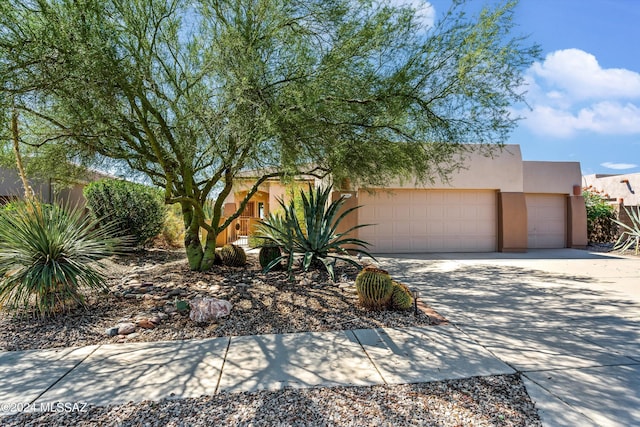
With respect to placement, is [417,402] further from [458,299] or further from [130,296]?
[130,296]

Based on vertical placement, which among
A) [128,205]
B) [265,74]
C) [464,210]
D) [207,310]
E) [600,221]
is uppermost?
[265,74]

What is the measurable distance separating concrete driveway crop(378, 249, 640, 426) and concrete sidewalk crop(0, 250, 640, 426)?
0.02 meters

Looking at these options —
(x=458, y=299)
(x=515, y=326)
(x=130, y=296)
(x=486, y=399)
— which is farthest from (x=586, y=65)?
(x=130, y=296)

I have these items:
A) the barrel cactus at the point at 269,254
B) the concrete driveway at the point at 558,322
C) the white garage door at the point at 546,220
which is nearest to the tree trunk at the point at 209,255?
the barrel cactus at the point at 269,254

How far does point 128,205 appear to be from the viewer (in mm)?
10602

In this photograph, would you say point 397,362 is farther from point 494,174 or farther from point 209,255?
point 494,174

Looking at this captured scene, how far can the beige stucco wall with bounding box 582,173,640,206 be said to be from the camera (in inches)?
683

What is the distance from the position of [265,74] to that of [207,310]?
355 cm

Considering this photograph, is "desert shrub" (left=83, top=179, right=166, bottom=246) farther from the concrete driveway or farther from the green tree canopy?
the concrete driveway

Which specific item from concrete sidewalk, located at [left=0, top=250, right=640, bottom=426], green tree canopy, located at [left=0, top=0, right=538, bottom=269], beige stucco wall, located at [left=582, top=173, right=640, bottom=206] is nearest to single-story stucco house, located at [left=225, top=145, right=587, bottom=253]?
green tree canopy, located at [left=0, top=0, right=538, bottom=269]

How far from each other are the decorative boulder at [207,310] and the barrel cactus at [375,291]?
6.66ft

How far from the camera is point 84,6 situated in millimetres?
4625

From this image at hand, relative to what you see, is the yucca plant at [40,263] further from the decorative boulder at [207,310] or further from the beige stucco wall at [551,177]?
the beige stucco wall at [551,177]

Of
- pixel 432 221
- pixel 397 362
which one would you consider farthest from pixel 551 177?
pixel 397 362
